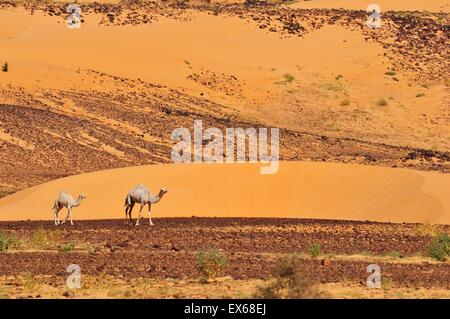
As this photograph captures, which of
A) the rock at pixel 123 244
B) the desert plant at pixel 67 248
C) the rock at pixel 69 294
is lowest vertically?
the rock at pixel 69 294

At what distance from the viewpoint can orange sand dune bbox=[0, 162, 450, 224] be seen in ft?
119

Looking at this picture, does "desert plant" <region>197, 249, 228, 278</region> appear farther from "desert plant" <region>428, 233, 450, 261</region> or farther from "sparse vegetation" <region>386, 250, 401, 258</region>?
"desert plant" <region>428, 233, 450, 261</region>

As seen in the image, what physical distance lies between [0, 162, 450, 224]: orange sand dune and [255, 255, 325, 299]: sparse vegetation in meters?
17.2

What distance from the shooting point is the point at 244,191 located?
37.8 m

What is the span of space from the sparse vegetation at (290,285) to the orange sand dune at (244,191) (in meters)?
17.2

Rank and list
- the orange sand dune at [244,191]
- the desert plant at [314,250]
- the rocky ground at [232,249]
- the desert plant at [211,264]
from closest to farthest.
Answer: the desert plant at [211,264], the rocky ground at [232,249], the desert plant at [314,250], the orange sand dune at [244,191]

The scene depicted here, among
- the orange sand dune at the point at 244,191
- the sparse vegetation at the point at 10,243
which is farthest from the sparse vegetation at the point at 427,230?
the sparse vegetation at the point at 10,243

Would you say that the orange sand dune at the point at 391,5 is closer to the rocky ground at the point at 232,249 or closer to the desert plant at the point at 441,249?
the rocky ground at the point at 232,249

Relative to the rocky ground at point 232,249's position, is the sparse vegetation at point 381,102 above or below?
above

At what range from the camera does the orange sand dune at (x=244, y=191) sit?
36375 mm

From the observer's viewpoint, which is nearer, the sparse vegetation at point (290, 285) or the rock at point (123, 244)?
the sparse vegetation at point (290, 285)

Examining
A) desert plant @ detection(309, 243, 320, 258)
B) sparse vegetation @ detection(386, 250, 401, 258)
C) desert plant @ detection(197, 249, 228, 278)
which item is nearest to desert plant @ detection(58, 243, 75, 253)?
desert plant @ detection(197, 249, 228, 278)

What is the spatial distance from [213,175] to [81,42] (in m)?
35.1
